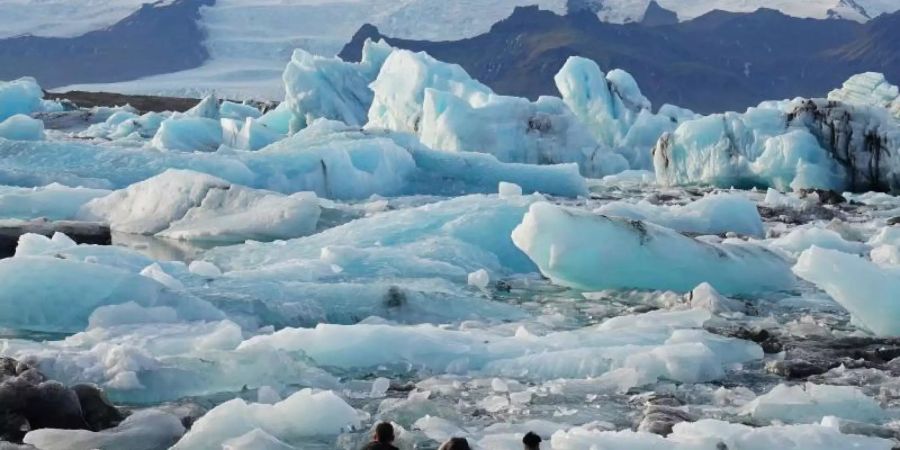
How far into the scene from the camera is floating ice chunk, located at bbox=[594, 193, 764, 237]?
45.8 feet

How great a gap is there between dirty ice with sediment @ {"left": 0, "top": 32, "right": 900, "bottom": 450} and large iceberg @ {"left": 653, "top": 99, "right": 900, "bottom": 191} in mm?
1516

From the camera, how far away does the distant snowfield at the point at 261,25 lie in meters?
85.5

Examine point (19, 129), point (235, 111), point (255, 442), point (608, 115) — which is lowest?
point (235, 111)

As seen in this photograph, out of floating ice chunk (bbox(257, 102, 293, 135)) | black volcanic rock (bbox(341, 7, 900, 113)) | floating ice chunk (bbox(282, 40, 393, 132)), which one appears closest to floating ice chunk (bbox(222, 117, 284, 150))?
floating ice chunk (bbox(282, 40, 393, 132))

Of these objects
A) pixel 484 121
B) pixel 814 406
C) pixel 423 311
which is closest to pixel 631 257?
pixel 423 311

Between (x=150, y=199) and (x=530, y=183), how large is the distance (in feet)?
24.9

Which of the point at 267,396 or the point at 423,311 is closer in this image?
the point at 267,396

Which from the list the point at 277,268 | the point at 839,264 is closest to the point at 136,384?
the point at 277,268

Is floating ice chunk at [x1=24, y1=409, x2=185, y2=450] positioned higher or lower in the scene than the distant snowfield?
higher

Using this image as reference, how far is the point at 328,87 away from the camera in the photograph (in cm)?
3162

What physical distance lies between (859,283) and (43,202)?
420 inches

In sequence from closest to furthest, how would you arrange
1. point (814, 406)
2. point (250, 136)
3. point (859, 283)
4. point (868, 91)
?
1. point (814, 406)
2. point (859, 283)
3. point (250, 136)
4. point (868, 91)

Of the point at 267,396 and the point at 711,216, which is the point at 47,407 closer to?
the point at 267,396

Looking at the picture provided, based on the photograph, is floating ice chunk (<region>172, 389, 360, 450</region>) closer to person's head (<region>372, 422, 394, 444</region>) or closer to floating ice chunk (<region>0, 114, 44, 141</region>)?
person's head (<region>372, 422, 394, 444</region>)
